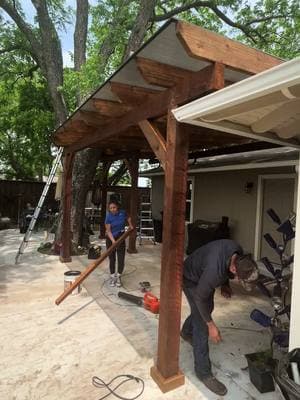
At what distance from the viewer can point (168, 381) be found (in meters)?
2.81

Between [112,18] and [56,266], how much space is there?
23.3ft

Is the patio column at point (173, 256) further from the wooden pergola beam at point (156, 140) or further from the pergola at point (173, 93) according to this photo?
the wooden pergola beam at point (156, 140)

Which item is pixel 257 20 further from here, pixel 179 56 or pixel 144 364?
pixel 144 364

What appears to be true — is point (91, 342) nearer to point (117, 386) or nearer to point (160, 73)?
point (117, 386)

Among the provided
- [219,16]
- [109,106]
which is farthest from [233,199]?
[219,16]

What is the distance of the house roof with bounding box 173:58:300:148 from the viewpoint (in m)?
1.85

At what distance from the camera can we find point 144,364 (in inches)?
126

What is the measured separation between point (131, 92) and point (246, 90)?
1597mm

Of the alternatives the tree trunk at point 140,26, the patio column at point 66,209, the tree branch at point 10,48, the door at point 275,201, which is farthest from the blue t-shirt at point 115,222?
the tree branch at point 10,48

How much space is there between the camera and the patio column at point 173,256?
2850 millimetres

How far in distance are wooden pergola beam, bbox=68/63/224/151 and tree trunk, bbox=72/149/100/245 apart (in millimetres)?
4176

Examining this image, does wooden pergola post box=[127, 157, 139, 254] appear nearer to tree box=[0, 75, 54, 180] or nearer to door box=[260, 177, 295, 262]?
door box=[260, 177, 295, 262]

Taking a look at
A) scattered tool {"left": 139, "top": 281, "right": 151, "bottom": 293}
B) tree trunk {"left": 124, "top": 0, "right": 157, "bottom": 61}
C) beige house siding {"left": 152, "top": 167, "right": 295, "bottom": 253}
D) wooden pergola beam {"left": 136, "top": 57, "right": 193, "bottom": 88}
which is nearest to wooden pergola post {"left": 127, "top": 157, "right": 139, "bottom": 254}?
beige house siding {"left": 152, "top": 167, "right": 295, "bottom": 253}

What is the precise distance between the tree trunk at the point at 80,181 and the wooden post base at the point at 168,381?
234 inches
